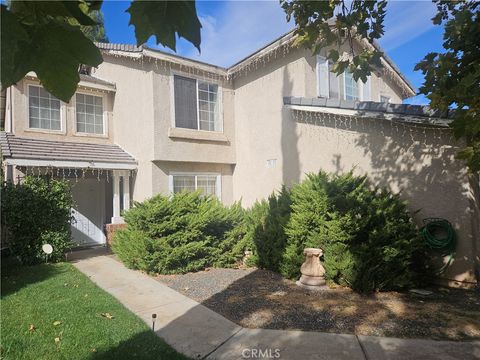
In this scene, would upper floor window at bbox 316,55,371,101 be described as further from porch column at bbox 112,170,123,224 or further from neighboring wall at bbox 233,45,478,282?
porch column at bbox 112,170,123,224

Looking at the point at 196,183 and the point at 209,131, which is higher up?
the point at 209,131

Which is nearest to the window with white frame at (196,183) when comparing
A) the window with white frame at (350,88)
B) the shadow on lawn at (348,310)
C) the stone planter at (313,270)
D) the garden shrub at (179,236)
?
the garden shrub at (179,236)

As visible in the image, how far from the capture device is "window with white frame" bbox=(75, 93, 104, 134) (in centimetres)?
1312

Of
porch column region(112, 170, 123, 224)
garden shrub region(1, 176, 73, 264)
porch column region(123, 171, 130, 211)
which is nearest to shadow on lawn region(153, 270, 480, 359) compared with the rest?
garden shrub region(1, 176, 73, 264)

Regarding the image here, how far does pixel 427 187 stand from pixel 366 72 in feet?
12.5

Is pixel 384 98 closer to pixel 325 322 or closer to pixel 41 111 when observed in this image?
pixel 325 322

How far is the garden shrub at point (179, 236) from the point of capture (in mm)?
8586

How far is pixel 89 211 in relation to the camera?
45.9ft

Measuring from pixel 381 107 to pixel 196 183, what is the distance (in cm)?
686

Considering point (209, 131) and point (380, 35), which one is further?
point (209, 131)

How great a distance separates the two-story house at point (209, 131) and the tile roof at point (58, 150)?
3 centimetres

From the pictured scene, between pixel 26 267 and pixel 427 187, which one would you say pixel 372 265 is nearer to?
pixel 427 187

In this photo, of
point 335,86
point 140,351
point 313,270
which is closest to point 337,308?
point 313,270

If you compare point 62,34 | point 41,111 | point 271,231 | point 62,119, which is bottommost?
point 271,231
